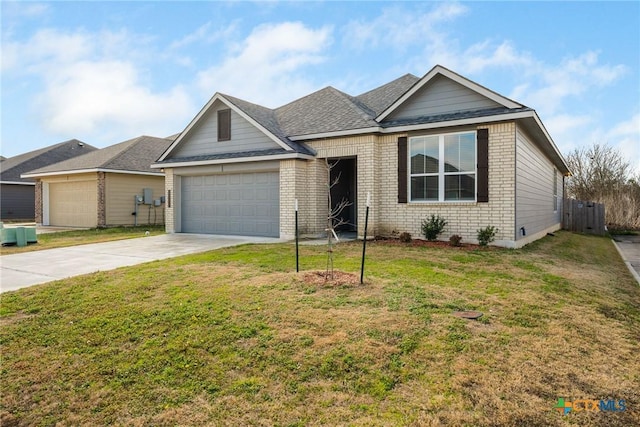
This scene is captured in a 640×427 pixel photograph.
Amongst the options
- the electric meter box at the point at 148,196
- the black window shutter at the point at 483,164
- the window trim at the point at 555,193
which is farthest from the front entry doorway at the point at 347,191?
the electric meter box at the point at 148,196

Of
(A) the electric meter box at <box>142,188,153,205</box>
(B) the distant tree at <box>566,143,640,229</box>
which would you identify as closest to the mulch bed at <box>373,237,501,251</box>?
(A) the electric meter box at <box>142,188,153,205</box>

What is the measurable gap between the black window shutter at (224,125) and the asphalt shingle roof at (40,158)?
68.1ft

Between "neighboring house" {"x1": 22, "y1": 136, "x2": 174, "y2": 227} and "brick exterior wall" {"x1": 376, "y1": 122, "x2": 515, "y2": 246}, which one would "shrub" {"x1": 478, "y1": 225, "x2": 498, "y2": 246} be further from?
"neighboring house" {"x1": 22, "y1": 136, "x2": 174, "y2": 227}

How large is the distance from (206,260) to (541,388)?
23.3 ft

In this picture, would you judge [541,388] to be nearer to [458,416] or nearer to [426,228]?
[458,416]

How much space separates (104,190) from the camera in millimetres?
19156

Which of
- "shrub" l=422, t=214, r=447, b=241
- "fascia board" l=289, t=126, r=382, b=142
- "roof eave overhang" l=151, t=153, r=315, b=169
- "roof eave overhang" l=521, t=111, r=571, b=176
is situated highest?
"fascia board" l=289, t=126, r=382, b=142

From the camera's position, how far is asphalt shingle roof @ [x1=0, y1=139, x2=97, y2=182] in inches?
1093

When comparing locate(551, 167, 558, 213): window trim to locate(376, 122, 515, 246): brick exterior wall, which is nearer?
locate(376, 122, 515, 246): brick exterior wall

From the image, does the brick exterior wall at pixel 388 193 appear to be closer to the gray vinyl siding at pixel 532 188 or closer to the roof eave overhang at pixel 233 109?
the gray vinyl siding at pixel 532 188

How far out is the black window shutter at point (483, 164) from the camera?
34.5 feet

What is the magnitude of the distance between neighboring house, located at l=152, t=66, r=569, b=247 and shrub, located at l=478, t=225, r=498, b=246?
0.14 metres

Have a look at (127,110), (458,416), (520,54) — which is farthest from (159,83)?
(458,416)

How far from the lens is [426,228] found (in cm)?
1134
